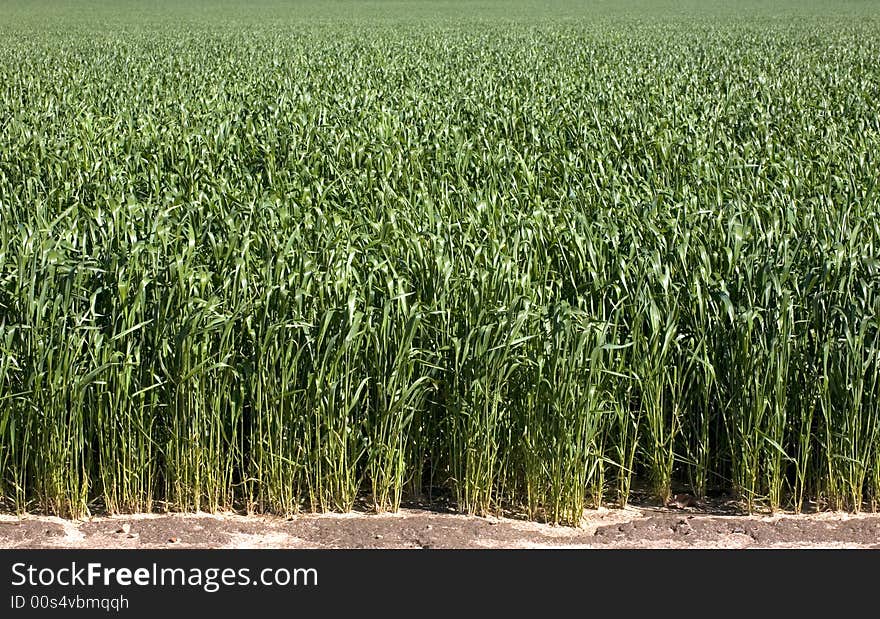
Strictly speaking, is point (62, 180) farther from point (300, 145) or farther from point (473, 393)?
point (473, 393)

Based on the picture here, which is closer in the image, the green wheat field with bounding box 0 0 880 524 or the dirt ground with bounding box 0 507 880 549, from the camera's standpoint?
the dirt ground with bounding box 0 507 880 549

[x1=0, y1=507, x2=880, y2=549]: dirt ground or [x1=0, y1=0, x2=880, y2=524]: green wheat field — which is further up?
[x1=0, y1=0, x2=880, y2=524]: green wheat field

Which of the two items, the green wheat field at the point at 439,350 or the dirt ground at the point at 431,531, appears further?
the green wheat field at the point at 439,350

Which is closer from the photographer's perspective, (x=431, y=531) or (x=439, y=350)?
(x=431, y=531)

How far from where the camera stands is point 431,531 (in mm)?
4359

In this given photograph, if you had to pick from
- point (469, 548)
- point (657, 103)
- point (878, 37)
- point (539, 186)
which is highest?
point (878, 37)

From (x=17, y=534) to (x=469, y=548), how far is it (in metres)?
1.71

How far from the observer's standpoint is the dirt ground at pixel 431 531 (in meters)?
4.25

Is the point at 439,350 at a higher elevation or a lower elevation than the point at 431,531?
higher

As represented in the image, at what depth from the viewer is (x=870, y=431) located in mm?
4633

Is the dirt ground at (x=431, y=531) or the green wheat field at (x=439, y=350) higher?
the green wheat field at (x=439, y=350)

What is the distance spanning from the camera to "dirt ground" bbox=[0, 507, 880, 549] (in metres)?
4.25

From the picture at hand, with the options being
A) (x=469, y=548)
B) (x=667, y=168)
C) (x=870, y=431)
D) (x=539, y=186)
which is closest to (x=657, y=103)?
(x=667, y=168)

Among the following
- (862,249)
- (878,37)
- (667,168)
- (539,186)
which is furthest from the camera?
(878,37)
